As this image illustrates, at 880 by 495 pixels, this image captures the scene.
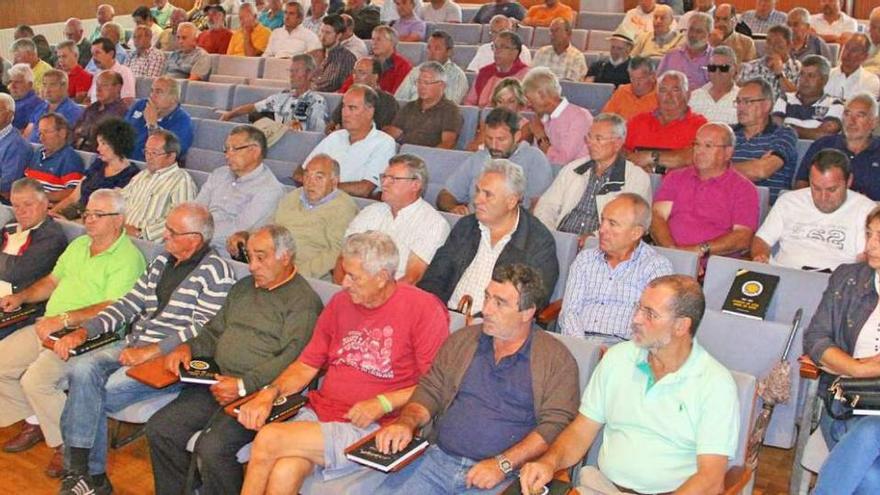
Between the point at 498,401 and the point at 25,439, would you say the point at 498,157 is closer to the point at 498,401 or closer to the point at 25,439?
the point at 498,401

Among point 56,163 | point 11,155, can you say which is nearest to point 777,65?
point 56,163

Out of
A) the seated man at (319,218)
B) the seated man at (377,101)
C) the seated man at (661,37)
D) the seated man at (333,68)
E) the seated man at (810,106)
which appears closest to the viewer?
the seated man at (319,218)

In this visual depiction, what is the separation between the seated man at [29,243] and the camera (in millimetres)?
4422

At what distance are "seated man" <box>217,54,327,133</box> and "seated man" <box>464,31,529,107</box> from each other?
1.04m

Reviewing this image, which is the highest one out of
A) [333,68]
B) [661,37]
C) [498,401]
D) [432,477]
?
[661,37]

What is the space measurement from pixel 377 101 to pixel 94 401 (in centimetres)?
295

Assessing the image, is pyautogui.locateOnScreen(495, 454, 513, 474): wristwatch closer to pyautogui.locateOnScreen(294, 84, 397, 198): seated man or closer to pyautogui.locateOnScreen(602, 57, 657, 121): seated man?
pyautogui.locateOnScreen(294, 84, 397, 198): seated man

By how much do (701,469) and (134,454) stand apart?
2281mm

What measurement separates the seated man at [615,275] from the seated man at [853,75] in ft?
11.0

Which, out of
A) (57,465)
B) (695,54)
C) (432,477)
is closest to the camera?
(432,477)

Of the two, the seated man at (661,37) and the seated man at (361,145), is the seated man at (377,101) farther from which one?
the seated man at (661,37)

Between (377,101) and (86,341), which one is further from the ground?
(377,101)

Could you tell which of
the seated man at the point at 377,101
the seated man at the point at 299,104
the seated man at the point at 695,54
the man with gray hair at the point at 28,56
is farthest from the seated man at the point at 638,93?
Answer: the man with gray hair at the point at 28,56

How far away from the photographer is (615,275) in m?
3.62
